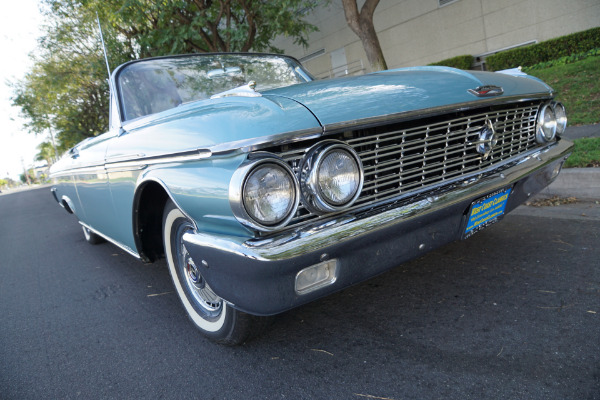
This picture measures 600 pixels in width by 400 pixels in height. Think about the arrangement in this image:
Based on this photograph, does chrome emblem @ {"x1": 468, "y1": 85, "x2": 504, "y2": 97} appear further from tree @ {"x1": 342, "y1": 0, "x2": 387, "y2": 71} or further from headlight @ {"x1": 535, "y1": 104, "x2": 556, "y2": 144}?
tree @ {"x1": 342, "y1": 0, "x2": 387, "y2": 71}

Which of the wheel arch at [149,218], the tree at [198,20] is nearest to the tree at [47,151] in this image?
the tree at [198,20]

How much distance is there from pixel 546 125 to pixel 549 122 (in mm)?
37

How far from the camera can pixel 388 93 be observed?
2072 mm

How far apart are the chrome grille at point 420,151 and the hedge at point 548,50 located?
9958 mm

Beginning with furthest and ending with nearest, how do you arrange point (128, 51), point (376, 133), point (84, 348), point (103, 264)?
point (128, 51) < point (103, 264) < point (84, 348) < point (376, 133)

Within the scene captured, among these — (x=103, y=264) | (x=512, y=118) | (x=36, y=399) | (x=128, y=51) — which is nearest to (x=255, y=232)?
(x=36, y=399)

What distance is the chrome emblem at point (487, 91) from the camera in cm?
227

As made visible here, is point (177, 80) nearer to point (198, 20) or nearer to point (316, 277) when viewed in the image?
point (316, 277)

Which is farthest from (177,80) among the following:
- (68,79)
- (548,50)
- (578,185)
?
(68,79)

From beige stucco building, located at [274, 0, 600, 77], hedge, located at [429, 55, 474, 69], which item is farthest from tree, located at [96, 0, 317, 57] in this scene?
hedge, located at [429, 55, 474, 69]

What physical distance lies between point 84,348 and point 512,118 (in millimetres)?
2864

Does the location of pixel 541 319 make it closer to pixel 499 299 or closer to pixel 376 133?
pixel 499 299

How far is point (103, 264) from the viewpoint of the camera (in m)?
4.46

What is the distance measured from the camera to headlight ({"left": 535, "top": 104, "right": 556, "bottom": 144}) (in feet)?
9.15
